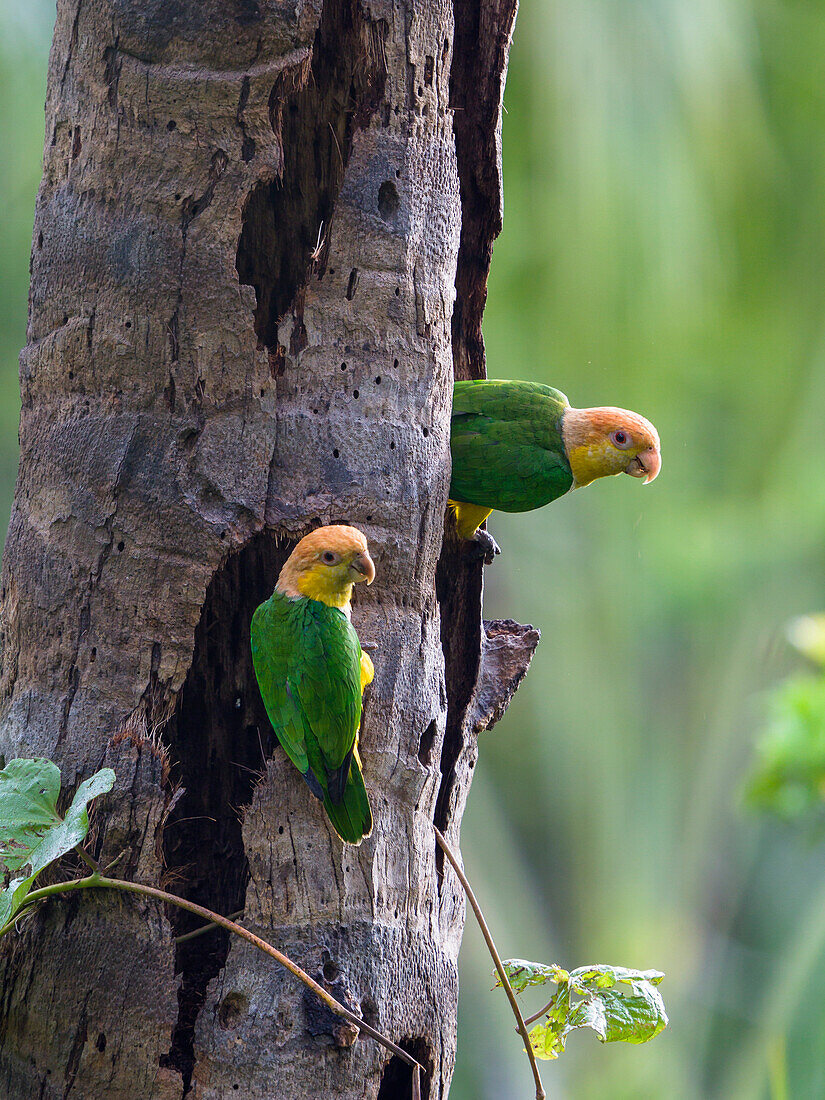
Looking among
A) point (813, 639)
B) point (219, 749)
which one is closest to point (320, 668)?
point (219, 749)

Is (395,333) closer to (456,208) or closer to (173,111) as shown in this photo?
(456,208)

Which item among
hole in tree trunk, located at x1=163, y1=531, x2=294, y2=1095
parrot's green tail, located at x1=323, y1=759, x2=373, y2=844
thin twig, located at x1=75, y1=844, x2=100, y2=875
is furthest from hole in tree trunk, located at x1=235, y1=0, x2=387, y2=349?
thin twig, located at x1=75, y1=844, x2=100, y2=875

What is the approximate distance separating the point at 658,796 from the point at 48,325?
30.8 feet

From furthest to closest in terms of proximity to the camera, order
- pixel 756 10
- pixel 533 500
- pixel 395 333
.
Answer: pixel 756 10 → pixel 533 500 → pixel 395 333

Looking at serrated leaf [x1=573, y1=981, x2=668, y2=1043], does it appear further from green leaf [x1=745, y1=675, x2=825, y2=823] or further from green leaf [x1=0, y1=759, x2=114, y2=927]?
green leaf [x1=745, y1=675, x2=825, y2=823]

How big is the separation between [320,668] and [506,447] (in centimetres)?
68

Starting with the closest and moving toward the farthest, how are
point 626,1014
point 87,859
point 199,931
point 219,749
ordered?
point 87,859, point 199,931, point 219,749, point 626,1014

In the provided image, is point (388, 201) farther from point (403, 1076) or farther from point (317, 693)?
point (403, 1076)

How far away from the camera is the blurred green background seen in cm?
855

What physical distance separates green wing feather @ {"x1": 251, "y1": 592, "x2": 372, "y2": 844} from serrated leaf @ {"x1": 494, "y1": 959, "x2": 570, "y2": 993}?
0.64 metres

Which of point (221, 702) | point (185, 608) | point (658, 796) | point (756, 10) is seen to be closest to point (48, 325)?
point (185, 608)

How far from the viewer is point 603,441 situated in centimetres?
228

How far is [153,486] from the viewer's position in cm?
Answer: 178

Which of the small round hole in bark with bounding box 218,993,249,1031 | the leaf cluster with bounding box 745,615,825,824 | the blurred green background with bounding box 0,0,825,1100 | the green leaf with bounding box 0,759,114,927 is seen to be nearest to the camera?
the green leaf with bounding box 0,759,114,927
